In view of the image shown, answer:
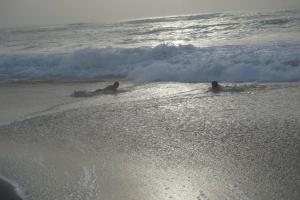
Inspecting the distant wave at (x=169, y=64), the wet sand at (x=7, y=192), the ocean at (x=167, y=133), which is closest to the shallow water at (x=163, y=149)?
the ocean at (x=167, y=133)

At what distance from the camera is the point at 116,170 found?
6406 millimetres

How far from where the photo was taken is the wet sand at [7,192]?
5.62m

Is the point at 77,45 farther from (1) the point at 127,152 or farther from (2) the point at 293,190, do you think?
(2) the point at 293,190

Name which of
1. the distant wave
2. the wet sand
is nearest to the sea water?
the distant wave

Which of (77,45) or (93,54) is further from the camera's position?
(77,45)

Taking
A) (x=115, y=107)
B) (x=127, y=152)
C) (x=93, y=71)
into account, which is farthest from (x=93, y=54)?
(x=127, y=152)

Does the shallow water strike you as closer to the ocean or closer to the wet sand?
the ocean

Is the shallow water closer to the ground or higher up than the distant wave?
higher up

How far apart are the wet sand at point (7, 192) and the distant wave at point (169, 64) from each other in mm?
8282

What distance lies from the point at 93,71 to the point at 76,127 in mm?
9423

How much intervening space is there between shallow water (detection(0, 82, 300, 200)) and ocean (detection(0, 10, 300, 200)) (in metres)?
0.01

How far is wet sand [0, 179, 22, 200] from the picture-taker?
5.62 meters

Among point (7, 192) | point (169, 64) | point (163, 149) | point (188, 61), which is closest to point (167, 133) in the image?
point (163, 149)

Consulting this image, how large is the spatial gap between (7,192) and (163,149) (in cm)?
224
